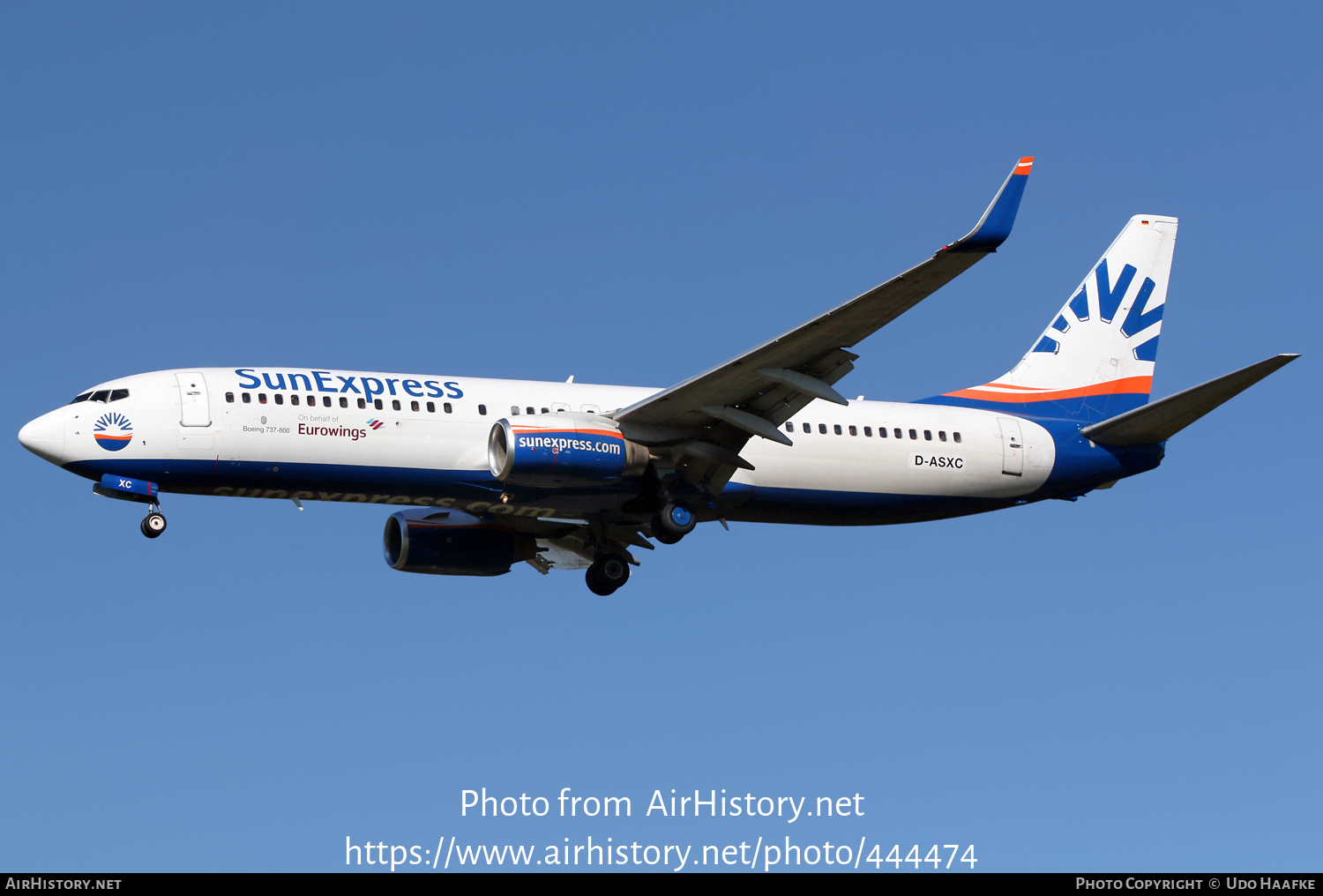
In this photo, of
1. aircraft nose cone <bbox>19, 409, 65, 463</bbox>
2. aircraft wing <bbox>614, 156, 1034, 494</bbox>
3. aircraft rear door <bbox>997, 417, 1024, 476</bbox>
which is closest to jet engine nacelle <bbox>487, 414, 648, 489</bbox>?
aircraft wing <bbox>614, 156, 1034, 494</bbox>

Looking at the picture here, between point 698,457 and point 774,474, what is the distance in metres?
2.33

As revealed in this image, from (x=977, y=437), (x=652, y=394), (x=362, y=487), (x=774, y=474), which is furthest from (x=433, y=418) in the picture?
(x=977, y=437)

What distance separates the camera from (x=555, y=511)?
126ft

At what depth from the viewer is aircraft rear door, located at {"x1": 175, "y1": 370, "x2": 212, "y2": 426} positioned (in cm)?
3562

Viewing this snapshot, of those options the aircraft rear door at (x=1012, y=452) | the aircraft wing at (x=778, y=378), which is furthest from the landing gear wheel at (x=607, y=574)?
the aircraft rear door at (x=1012, y=452)

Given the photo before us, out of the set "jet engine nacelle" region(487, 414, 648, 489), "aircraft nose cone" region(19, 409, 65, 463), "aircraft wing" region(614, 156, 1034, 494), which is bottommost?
"aircraft nose cone" region(19, 409, 65, 463)

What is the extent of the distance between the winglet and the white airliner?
1722 mm

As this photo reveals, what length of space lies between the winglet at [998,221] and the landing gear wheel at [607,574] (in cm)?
1491

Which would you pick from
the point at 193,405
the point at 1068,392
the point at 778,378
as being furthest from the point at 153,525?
the point at 1068,392

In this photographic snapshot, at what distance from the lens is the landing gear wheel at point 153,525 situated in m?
35.9

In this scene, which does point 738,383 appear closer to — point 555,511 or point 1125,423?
point 555,511

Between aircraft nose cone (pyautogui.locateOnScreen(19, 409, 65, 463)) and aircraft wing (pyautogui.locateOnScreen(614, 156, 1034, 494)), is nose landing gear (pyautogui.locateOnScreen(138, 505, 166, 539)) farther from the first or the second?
aircraft wing (pyautogui.locateOnScreen(614, 156, 1034, 494))

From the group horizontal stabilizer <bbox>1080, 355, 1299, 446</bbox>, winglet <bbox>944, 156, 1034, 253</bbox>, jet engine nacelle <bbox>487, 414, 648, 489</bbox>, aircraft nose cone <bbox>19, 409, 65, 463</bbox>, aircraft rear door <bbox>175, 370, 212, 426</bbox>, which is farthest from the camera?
horizontal stabilizer <bbox>1080, 355, 1299, 446</bbox>

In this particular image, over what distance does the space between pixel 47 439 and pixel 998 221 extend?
19800mm
